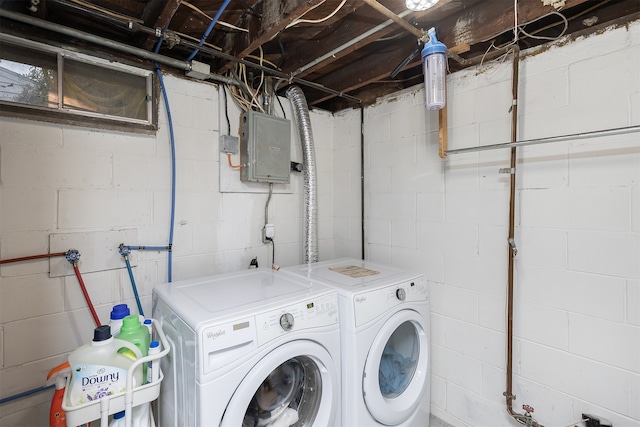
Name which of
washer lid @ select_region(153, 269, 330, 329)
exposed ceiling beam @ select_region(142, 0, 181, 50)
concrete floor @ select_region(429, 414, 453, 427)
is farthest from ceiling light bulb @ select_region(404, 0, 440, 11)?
concrete floor @ select_region(429, 414, 453, 427)

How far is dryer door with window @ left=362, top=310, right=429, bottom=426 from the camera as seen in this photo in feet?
4.83

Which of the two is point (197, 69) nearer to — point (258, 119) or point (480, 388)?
point (258, 119)

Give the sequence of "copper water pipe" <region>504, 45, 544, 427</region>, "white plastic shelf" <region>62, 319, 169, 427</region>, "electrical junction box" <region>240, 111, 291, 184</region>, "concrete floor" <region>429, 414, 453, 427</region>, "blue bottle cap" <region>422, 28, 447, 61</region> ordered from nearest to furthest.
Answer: "white plastic shelf" <region>62, 319, 169, 427</region> < "blue bottle cap" <region>422, 28, 447, 61</region> < "copper water pipe" <region>504, 45, 544, 427</region> < "concrete floor" <region>429, 414, 453, 427</region> < "electrical junction box" <region>240, 111, 291, 184</region>

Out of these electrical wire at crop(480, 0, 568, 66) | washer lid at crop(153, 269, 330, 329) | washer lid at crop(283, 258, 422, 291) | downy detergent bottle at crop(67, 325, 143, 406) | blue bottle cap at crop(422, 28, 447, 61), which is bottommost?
downy detergent bottle at crop(67, 325, 143, 406)

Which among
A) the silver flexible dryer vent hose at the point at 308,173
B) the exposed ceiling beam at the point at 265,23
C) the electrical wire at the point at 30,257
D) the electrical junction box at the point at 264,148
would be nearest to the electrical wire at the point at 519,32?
the exposed ceiling beam at the point at 265,23

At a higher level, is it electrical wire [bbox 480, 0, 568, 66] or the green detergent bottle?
electrical wire [bbox 480, 0, 568, 66]

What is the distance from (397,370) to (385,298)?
2.00 feet

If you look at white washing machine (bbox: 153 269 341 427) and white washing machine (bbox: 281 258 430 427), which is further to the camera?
white washing machine (bbox: 281 258 430 427)

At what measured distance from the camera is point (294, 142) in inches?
93.1

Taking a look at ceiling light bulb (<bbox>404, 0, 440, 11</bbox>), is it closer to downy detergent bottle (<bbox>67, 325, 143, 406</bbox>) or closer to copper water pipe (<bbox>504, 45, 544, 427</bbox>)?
copper water pipe (<bbox>504, 45, 544, 427</bbox>)

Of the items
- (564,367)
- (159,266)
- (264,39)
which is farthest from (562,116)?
(159,266)

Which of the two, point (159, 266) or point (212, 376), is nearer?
point (212, 376)

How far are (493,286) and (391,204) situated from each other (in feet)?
2.71

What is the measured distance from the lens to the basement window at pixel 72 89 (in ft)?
4.42
